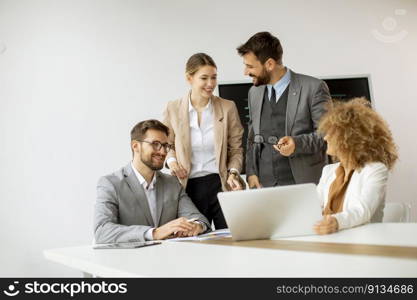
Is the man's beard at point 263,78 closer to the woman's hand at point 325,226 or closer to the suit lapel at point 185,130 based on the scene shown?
the suit lapel at point 185,130

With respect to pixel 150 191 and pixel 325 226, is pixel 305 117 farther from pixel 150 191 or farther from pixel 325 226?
pixel 325 226

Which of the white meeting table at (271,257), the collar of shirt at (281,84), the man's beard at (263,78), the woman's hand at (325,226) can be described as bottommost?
the woman's hand at (325,226)

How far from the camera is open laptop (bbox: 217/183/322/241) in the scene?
1617mm

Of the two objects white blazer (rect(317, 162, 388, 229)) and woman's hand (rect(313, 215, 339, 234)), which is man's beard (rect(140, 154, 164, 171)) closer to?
white blazer (rect(317, 162, 388, 229))

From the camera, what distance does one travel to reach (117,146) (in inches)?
174

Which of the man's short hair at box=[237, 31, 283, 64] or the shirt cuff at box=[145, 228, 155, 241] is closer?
the shirt cuff at box=[145, 228, 155, 241]

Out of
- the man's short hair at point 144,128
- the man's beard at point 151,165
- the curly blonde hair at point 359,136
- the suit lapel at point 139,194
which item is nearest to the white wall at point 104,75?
the man's short hair at point 144,128

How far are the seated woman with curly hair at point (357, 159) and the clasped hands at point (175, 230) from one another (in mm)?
550

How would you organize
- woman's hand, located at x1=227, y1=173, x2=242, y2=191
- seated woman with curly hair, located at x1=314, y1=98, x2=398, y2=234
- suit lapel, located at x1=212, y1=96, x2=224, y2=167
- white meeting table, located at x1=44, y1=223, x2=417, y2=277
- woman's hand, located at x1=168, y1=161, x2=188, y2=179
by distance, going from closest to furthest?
1. white meeting table, located at x1=44, y1=223, x2=417, y2=277
2. seated woman with curly hair, located at x1=314, y1=98, x2=398, y2=234
3. woman's hand, located at x1=227, y1=173, x2=242, y2=191
4. woman's hand, located at x1=168, y1=161, x2=188, y2=179
5. suit lapel, located at x1=212, y1=96, x2=224, y2=167

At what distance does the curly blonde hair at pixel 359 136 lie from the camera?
2.20m

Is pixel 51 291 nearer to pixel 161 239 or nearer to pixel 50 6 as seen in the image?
pixel 161 239

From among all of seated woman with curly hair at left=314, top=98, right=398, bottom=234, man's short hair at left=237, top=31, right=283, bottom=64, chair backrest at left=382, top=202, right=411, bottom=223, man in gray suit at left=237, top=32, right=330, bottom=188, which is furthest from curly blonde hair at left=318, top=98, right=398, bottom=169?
man's short hair at left=237, top=31, right=283, bottom=64

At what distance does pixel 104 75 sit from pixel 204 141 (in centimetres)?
186

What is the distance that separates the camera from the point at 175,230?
1.96 m
